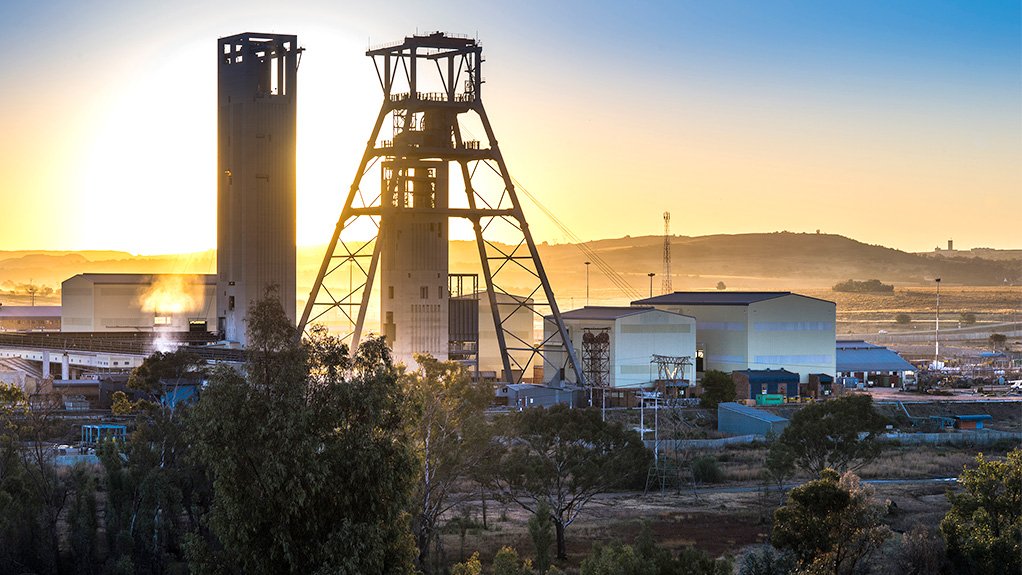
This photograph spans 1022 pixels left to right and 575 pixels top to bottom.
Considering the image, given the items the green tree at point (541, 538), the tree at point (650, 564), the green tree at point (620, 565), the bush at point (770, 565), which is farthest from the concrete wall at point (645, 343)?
the green tree at point (620, 565)

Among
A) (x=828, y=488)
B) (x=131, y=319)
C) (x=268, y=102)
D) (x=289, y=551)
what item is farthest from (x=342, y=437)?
(x=131, y=319)

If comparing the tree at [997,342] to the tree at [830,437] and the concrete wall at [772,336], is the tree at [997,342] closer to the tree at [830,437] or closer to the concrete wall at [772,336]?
the concrete wall at [772,336]

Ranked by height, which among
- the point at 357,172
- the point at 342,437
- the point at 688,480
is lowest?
the point at 688,480

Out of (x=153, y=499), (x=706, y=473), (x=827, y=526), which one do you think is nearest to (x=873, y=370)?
(x=706, y=473)

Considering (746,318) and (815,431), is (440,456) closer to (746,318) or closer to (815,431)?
(815,431)

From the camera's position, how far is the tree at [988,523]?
3178 centimetres

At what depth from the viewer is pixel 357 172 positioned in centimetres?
6969

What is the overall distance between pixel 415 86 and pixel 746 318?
88.2ft

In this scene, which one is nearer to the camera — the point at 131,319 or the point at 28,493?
the point at 28,493

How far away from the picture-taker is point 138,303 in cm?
9200

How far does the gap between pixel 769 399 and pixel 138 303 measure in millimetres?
42993

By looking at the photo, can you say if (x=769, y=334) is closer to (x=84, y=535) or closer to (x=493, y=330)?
(x=493, y=330)

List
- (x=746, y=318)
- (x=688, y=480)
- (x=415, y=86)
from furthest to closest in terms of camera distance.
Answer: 1. (x=746, y=318)
2. (x=415, y=86)
3. (x=688, y=480)

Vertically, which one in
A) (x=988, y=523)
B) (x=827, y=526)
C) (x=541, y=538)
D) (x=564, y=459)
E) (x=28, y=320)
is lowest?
(x=541, y=538)
